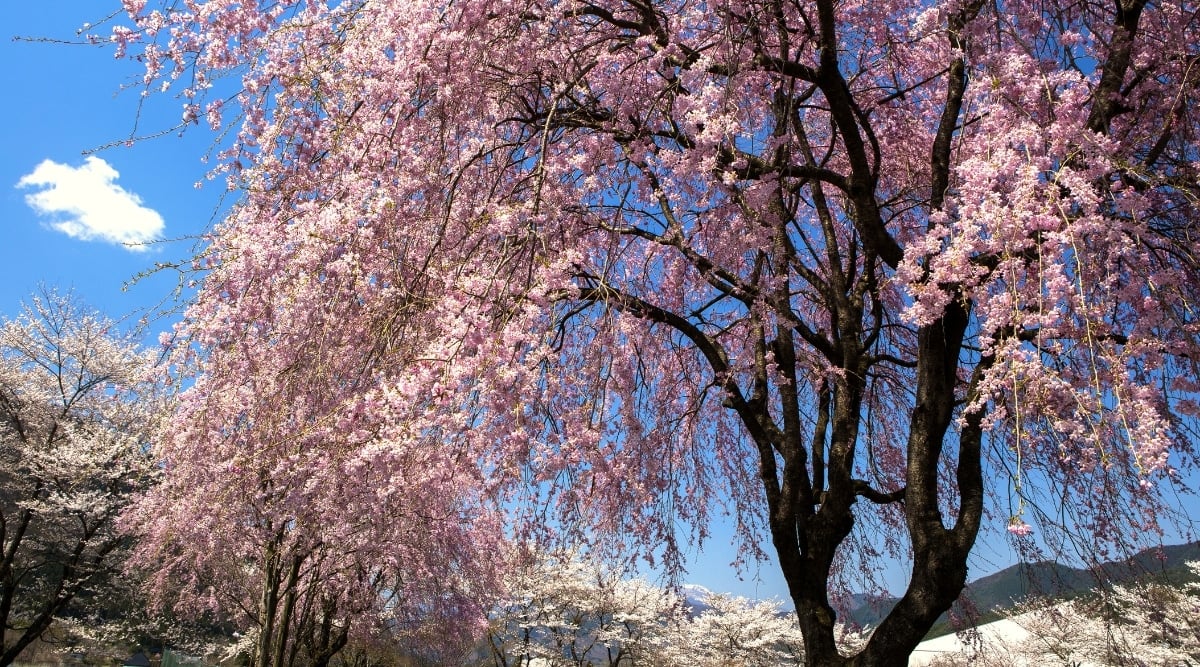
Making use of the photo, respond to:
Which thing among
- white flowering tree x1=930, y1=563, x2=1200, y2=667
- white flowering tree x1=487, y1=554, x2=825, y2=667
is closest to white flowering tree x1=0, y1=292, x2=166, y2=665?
white flowering tree x1=487, y1=554, x2=825, y2=667

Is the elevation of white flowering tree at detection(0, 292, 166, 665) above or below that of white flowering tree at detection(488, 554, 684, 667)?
above

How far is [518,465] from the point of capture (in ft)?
13.8

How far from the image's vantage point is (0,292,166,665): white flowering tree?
1524 cm

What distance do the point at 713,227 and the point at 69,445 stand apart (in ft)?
53.7

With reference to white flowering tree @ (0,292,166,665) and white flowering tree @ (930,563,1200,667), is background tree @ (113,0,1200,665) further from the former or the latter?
white flowering tree @ (0,292,166,665)

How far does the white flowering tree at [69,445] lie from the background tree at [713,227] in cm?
1314

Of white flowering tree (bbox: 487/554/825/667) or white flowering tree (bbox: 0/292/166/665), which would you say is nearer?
white flowering tree (bbox: 0/292/166/665)

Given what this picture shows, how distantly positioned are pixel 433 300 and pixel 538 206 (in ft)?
2.70

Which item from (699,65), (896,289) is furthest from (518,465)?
(896,289)

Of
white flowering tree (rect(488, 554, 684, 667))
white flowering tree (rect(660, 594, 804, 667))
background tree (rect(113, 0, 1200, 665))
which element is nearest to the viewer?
background tree (rect(113, 0, 1200, 665))

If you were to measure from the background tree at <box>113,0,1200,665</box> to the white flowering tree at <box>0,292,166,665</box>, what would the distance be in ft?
43.1

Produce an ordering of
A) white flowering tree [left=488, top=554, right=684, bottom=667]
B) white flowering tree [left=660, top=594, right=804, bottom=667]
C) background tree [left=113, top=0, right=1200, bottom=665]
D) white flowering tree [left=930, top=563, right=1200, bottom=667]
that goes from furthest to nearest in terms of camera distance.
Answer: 1. white flowering tree [left=660, top=594, right=804, bottom=667]
2. white flowering tree [left=488, top=554, right=684, bottom=667]
3. white flowering tree [left=930, top=563, right=1200, bottom=667]
4. background tree [left=113, top=0, right=1200, bottom=665]

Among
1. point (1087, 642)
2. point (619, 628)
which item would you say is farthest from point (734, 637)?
point (1087, 642)

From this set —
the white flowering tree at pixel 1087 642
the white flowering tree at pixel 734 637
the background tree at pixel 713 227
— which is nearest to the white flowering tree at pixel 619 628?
the white flowering tree at pixel 734 637
